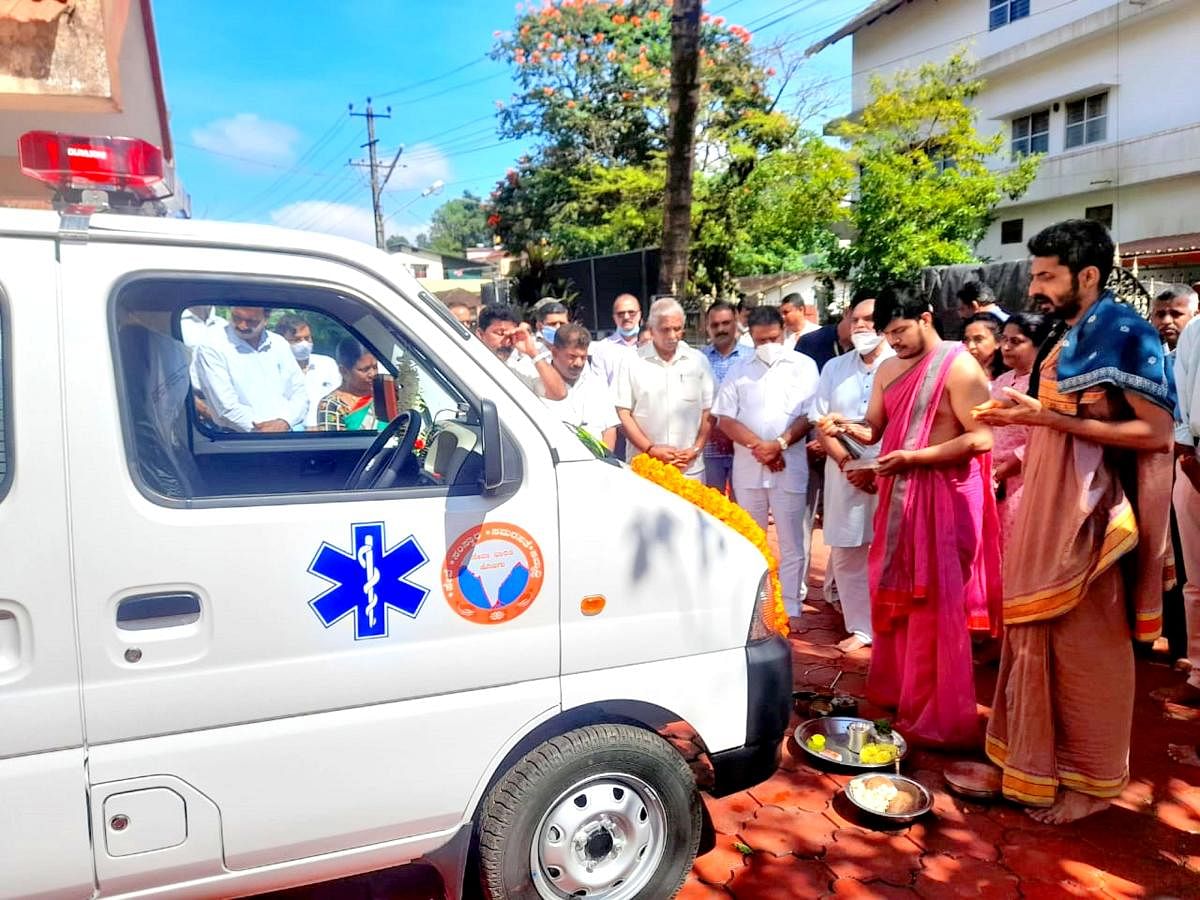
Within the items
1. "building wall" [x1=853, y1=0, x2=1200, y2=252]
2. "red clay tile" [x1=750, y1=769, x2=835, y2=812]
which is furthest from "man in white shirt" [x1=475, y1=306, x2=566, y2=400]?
"building wall" [x1=853, y1=0, x2=1200, y2=252]

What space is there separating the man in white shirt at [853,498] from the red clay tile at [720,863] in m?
2.15

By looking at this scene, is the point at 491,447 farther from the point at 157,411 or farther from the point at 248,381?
the point at 248,381

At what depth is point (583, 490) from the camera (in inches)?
90.0

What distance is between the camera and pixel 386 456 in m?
2.60

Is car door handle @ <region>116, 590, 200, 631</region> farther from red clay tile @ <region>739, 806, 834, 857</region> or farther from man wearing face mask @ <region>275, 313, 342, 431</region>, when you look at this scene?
red clay tile @ <region>739, 806, 834, 857</region>

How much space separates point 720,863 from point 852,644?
232 centimetres

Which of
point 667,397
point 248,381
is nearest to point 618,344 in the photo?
point 667,397

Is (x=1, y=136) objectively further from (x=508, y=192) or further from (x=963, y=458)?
(x=508, y=192)

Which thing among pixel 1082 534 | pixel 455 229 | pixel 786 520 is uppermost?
pixel 455 229

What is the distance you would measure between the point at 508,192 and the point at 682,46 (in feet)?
61.7

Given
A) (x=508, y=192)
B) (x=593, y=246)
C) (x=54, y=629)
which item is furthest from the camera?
(x=508, y=192)

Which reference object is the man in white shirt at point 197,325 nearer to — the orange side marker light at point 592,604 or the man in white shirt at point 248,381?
the man in white shirt at point 248,381

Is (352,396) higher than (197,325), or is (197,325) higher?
(197,325)

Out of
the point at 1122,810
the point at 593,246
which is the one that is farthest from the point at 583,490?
the point at 593,246
